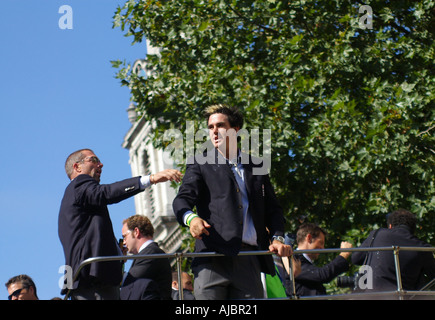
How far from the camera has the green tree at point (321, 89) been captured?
51.3 ft

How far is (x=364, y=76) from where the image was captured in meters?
17.1

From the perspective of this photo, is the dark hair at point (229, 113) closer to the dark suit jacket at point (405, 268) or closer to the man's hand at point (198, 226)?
the man's hand at point (198, 226)

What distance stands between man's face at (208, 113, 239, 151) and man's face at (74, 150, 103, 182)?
1.27 m

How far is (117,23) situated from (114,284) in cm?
1327

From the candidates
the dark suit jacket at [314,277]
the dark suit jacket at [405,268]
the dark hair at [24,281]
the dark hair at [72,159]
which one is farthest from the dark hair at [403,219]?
the dark hair at [24,281]

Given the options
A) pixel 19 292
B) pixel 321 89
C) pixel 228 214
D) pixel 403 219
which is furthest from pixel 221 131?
pixel 321 89

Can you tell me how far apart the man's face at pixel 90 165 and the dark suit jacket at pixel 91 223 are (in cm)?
33

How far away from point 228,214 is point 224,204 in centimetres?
11

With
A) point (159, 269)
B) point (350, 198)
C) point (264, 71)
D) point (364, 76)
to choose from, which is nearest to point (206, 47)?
point (264, 71)

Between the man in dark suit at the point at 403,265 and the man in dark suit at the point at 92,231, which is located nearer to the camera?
the man in dark suit at the point at 92,231

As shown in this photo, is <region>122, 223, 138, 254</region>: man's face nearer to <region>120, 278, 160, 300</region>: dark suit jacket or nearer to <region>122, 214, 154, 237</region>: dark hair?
<region>122, 214, 154, 237</region>: dark hair

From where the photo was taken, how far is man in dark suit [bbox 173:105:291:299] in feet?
22.1

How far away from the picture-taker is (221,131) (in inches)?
287
